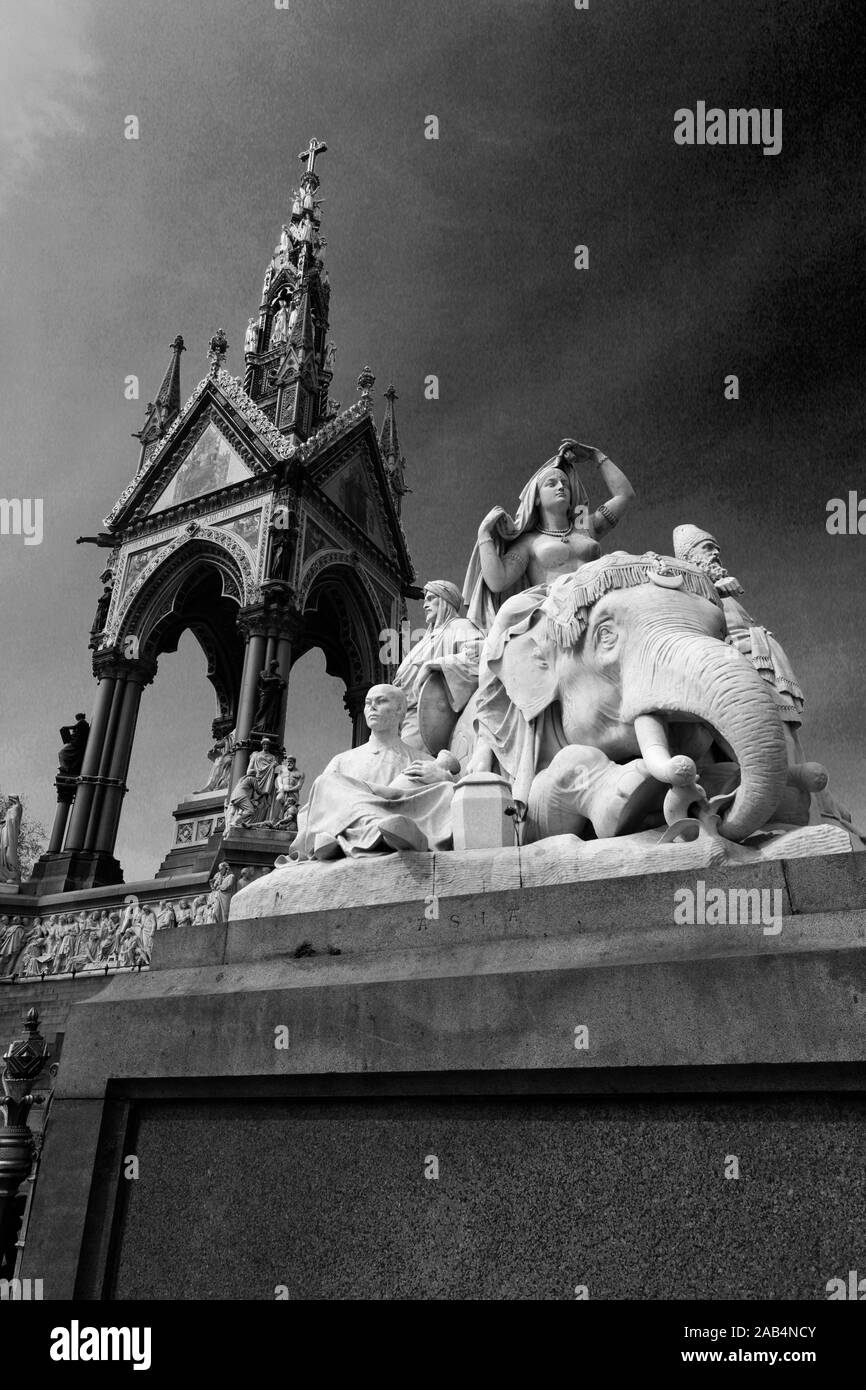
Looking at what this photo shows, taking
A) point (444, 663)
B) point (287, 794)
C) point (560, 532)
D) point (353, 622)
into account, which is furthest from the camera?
point (353, 622)

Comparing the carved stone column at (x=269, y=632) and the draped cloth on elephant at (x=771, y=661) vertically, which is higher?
the carved stone column at (x=269, y=632)

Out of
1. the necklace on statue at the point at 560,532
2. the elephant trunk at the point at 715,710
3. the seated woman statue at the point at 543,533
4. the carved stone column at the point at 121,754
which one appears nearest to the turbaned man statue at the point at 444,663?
the seated woman statue at the point at 543,533

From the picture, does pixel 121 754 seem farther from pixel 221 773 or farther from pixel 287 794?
pixel 287 794

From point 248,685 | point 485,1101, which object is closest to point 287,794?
point 248,685

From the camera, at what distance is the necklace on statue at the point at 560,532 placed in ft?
17.4

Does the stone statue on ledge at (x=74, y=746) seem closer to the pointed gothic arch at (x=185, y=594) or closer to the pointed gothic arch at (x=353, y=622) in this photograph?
the pointed gothic arch at (x=185, y=594)

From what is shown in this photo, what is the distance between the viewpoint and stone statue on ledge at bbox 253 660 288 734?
891 inches

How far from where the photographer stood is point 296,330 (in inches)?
1294

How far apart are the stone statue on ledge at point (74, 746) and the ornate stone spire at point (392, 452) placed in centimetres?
1296

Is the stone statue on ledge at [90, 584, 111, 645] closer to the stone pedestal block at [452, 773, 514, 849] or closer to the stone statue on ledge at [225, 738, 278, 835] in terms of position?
the stone statue on ledge at [225, 738, 278, 835]

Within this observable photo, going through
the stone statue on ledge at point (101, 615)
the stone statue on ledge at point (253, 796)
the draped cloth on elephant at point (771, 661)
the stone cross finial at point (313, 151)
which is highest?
the stone cross finial at point (313, 151)

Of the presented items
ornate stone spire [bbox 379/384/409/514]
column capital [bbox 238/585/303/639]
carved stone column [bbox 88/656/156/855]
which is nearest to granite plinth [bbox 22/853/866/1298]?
column capital [bbox 238/585/303/639]

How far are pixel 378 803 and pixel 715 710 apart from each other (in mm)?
1426
